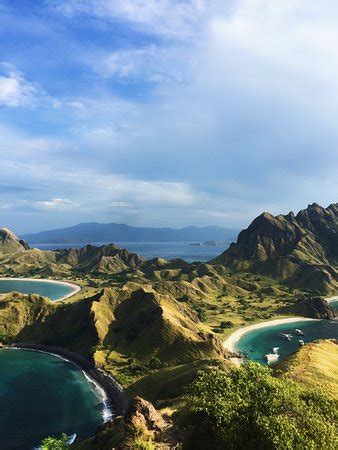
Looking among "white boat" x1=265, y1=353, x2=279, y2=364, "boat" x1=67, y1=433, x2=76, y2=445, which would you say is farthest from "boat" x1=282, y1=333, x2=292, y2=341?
"boat" x1=67, y1=433, x2=76, y2=445

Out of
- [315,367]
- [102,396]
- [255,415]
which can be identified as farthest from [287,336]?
[255,415]

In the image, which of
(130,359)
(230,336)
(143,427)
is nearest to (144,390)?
(130,359)

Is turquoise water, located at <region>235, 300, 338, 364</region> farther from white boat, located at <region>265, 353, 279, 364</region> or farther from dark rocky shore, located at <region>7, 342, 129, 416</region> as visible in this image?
dark rocky shore, located at <region>7, 342, 129, 416</region>

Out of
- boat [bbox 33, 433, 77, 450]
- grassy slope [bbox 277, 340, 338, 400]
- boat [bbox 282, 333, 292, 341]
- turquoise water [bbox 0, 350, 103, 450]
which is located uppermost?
grassy slope [bbox 277, 340, 338, 400]

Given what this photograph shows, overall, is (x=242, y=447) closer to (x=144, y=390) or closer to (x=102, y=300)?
(x=144, y=390)

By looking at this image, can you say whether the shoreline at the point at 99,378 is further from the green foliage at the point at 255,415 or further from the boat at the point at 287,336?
the boat at the point at 287,336

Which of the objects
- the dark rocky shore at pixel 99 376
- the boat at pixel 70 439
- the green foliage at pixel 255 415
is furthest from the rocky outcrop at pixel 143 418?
the dark rocky shore at pixel 99 376
